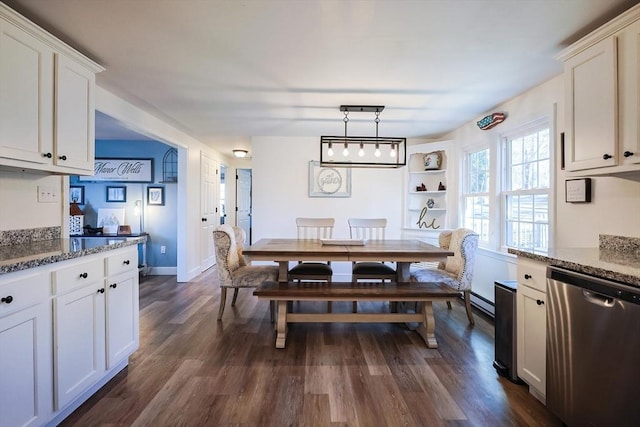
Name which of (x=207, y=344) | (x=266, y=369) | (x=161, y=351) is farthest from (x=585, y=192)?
(x=161, y=351)

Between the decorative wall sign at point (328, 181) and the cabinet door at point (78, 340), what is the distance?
10.8 feet

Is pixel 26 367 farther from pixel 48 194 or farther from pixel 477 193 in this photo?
pixel 477 193

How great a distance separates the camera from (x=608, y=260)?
5.31ft

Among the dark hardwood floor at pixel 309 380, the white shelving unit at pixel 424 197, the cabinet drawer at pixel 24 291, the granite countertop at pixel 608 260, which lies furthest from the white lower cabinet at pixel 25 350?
the white shelving unit at pixel 424 197

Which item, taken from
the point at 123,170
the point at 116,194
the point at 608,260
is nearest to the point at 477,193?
the point at 608,260

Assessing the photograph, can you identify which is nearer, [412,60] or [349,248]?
[412,60]

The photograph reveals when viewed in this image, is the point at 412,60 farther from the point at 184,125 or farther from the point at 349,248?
the point at 184,125

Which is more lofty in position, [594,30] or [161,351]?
[594,30]

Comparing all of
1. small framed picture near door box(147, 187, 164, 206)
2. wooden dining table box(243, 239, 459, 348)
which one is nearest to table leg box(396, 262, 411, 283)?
wooden dining table box(243, 239, 459, 348)

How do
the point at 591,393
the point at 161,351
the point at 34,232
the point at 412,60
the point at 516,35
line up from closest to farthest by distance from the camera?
the point at 591,393 → the point at 516,35 → the point at 34,232 → the point at 412,60 → the point at 161,351

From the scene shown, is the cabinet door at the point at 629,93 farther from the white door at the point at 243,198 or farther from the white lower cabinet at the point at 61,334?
the white door at the point at 243,198

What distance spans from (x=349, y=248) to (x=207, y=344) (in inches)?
60.0

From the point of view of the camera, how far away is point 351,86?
8.94ft

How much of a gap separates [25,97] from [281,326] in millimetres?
2332
